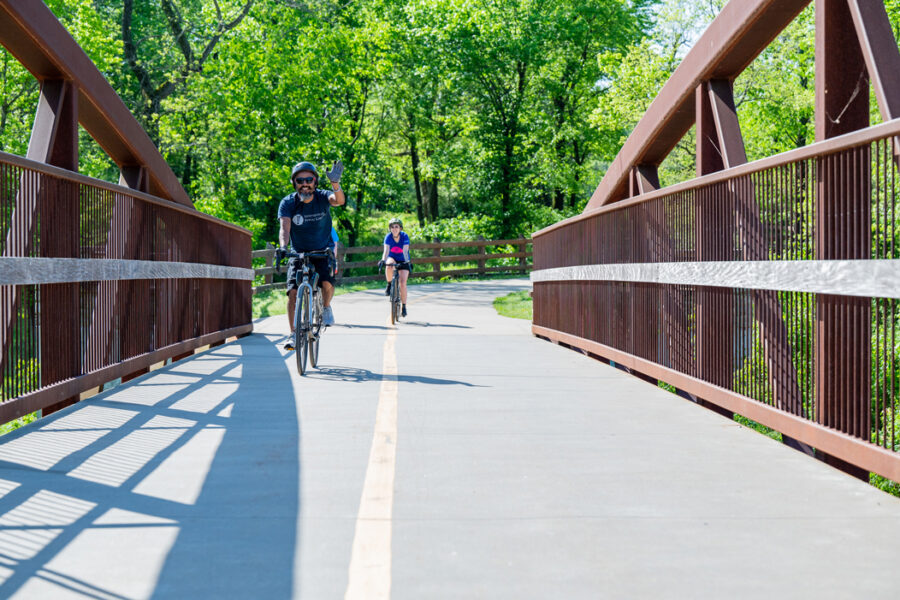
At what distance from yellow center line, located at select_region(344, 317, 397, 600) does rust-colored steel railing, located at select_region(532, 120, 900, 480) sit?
2250 mm

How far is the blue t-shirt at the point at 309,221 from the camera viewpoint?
10.3 m

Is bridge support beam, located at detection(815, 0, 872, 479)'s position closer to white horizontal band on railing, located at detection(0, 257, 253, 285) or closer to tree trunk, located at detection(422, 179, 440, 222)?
white horizontal band on railing, located at detection(0, 257, 253, 285)

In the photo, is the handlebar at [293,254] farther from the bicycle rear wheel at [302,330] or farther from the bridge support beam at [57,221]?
the bridge support beam at [57,221]

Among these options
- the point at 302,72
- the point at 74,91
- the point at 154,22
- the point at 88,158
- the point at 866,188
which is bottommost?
the point at 866,188

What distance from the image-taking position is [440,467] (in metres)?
5.26

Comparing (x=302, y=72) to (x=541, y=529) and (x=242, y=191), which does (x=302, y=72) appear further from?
(x=541, y=529)

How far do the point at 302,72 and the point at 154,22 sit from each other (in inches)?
492

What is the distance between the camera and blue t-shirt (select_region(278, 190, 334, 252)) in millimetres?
10328

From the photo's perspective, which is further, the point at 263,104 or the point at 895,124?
the point at 263,104

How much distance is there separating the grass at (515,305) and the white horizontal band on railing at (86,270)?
9.50 meters

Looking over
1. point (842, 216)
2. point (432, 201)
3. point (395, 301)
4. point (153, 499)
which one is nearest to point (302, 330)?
point (153, 499)

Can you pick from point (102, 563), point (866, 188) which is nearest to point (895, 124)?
point (866, 188)

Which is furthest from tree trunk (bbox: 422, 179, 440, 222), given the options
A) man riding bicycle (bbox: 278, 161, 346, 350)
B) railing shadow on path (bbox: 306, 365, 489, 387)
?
railing shadow on path (bbox: 306, 365, 489, 387)

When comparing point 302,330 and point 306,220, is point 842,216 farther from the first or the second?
point 306,220
